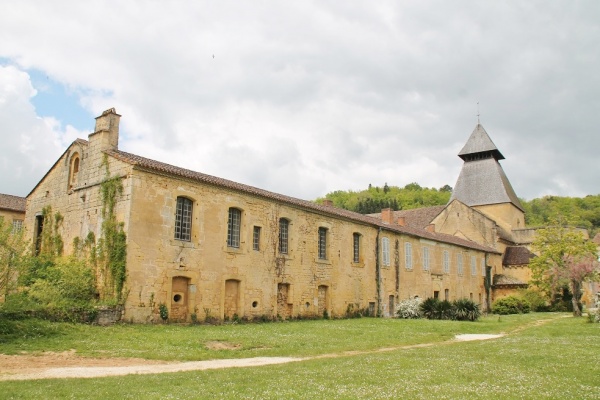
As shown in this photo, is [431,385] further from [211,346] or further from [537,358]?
[211,346]

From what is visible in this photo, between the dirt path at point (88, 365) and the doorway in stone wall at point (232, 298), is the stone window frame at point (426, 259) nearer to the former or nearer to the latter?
the doorway in stone wall at point (232, 298)

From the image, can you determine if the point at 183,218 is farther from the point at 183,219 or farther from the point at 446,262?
the point at 446,262

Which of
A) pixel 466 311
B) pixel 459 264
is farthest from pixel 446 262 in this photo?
pixel 466 311

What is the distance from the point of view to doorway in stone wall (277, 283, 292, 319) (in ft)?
73.9

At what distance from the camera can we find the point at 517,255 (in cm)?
4456

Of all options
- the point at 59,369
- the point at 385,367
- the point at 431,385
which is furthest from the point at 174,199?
the point at 431,385

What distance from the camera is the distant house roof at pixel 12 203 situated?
33344 millimetres

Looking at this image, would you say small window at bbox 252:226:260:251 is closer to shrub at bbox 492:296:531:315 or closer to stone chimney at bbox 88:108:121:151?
stone chimney at bbox 88:108:121:151

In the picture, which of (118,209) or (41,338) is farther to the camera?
(118,209)

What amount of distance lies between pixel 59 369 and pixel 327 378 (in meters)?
5.40

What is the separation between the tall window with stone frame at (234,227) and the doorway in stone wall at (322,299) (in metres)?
5.94

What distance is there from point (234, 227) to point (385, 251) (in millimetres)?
11526

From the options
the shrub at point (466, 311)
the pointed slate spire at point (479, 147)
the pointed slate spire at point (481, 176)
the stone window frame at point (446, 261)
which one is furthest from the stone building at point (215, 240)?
the pointed slate spire at point (479, 147)

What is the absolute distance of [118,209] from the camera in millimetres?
17984
